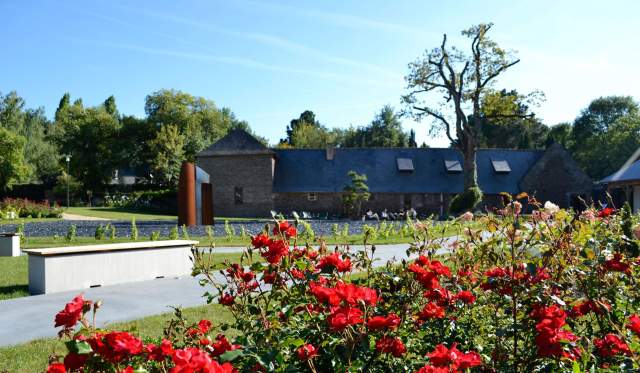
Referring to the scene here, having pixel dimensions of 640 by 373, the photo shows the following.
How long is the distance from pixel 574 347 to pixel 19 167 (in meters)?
47.5

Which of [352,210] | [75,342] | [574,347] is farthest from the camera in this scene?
[352,210]

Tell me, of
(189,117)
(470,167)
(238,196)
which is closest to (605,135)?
(470,167)

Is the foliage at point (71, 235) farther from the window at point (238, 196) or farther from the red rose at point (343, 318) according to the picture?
the window at point (238, 196)

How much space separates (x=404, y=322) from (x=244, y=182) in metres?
32.5

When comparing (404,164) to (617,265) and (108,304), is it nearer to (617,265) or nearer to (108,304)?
(108,304)

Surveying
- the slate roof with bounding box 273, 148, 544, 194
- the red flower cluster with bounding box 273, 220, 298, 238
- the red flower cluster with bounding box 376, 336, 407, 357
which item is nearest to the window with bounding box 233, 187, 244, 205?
the slate roof with bounding box 273, 148, 544, 194

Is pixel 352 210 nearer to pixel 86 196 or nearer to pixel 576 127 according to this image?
pixel 86 196

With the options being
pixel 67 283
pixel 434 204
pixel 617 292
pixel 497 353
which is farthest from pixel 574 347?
pixel 434 204

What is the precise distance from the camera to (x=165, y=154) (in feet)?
142

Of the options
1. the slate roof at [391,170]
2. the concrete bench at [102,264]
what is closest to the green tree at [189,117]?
the slate roof at [391,170]

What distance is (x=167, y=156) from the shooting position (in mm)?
43531

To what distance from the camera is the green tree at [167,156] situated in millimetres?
42438

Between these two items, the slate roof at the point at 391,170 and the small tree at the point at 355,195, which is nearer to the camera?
the small tree at the point at 355,195

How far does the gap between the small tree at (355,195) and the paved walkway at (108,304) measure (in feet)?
74.6
